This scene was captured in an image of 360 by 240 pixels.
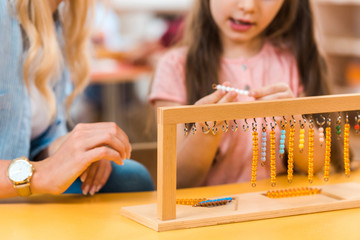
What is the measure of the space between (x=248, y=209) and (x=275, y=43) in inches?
28.2

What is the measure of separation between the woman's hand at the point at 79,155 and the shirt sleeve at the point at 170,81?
0.47m

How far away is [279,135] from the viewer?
1.19 metres

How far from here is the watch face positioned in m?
1.17

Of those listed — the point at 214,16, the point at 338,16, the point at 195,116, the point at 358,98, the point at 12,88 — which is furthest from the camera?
the point at 338,16

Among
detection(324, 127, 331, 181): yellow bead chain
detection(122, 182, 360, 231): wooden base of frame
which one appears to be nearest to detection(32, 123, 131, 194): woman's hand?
detection(122, 182, 360, 231): wooden base of frame

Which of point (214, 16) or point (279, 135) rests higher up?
point (214, 16)

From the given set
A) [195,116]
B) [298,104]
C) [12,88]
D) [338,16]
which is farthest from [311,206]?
[338,16]

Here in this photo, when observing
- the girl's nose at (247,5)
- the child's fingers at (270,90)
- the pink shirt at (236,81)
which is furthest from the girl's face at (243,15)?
the child's fingers at (270,90)

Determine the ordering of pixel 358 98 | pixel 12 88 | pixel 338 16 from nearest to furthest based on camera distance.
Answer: pixel 358 98 < pixel 12 88 < pixel 338 16

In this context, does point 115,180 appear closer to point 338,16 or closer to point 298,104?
point 298,104

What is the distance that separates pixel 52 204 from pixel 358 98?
655mm

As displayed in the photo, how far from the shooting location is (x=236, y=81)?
1.65 m

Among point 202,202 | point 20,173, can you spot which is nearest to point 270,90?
point 202,202

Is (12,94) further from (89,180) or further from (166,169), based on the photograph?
(166,169)
